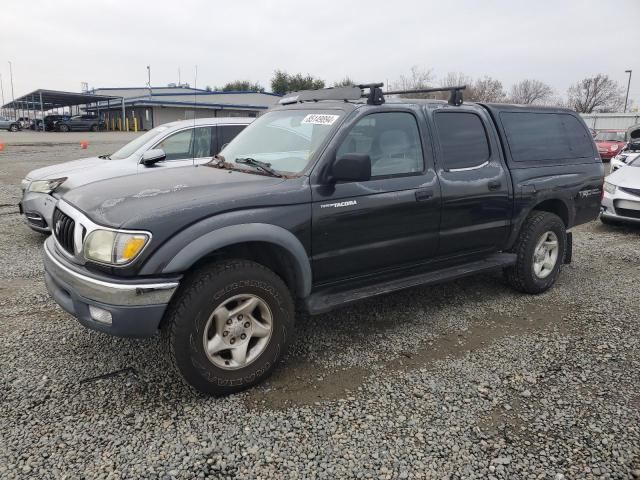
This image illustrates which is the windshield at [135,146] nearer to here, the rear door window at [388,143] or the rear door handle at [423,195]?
the rear door window at [388,143]

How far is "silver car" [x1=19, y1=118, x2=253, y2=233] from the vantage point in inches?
248

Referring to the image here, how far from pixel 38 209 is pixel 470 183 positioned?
535 cm

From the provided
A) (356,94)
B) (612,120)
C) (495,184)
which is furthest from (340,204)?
(612,120)

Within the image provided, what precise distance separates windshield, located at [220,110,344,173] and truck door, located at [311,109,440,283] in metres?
0.19

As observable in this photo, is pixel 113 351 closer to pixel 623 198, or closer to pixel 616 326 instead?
pixel 616 326

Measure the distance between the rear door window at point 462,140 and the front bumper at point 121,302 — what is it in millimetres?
2559

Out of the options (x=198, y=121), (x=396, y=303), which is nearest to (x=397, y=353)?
(x=396, y=303)

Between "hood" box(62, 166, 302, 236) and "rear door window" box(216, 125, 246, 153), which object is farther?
"rear door window" box(216, 125, 246, 153)

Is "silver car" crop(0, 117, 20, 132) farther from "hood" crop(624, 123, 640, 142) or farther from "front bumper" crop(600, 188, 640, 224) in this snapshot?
"front bumper" crop(600, 188, 640, 224)

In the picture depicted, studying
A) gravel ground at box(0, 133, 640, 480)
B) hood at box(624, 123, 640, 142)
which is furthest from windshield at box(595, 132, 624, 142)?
gravel ground at box(0, 133, 640, 480)

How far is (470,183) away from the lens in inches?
166

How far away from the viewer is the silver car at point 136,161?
6.29m

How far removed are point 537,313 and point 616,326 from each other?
640 millimetres

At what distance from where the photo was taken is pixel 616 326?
429 cm
